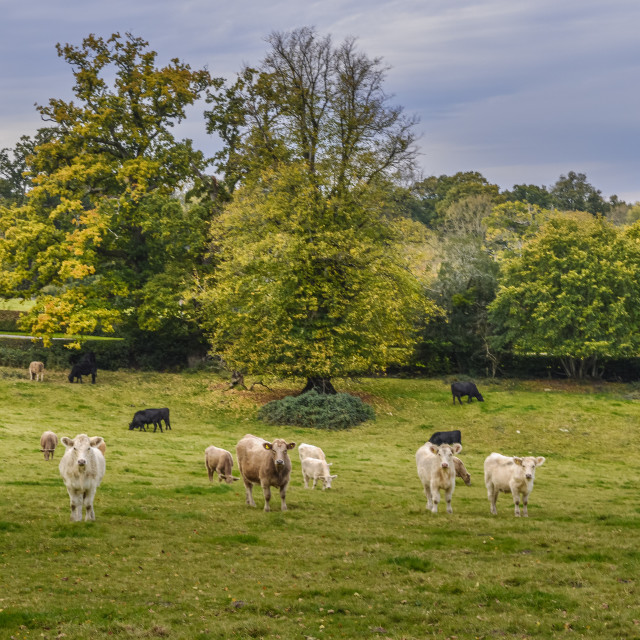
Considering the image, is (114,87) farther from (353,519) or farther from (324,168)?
(353,519)

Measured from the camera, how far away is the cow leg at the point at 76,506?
48.0ft

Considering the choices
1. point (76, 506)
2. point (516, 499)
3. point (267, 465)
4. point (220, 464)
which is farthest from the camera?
point (220, 464)

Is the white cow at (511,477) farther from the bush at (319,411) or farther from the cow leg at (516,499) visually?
the bush at (319,411)

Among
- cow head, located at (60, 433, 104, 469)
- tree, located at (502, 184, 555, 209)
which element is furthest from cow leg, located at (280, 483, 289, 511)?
tree, located at (502, 184, 555, 209)

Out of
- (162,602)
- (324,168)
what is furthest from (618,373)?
(162,602)

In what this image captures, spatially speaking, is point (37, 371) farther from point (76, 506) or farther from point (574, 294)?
point (574, 294)

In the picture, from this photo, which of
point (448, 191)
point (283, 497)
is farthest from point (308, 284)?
point (448, 191)

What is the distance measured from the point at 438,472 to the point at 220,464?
21.7 ft

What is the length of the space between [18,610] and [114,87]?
42.6 metres

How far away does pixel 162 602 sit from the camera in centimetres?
1058

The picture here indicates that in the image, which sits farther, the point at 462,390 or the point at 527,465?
the point at 462,390

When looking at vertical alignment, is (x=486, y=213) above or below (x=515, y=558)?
above

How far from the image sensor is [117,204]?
46188mm

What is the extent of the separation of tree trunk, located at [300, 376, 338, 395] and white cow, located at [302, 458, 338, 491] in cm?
1710
